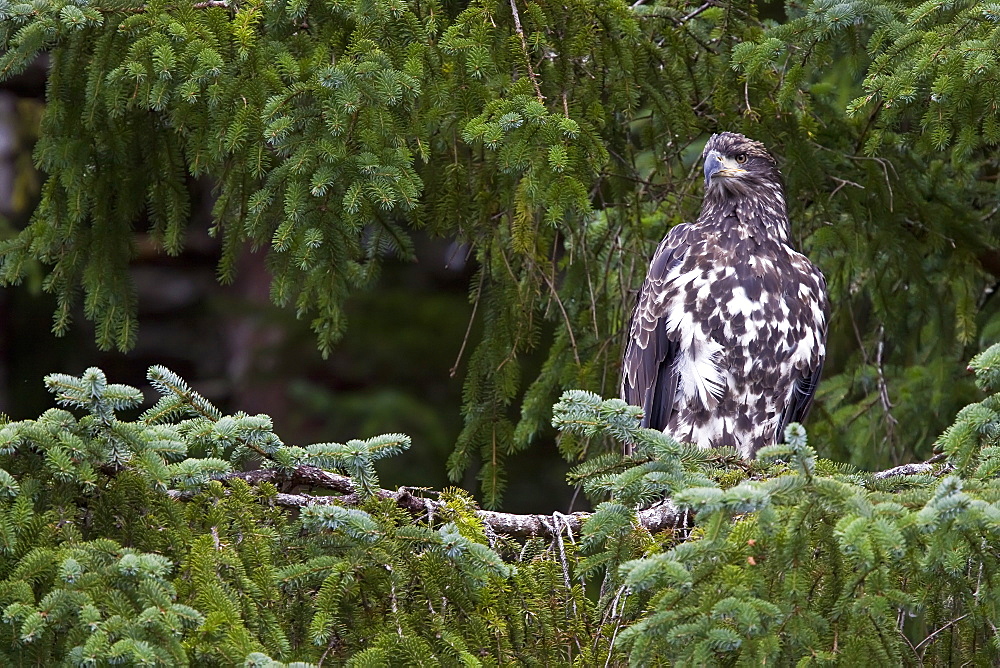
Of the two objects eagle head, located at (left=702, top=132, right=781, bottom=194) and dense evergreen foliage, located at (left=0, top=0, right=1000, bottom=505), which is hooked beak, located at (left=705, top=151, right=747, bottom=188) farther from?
dense evergreen foliage, located at (left=0, top=0, right=1000, bottom=505)

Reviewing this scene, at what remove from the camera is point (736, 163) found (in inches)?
201

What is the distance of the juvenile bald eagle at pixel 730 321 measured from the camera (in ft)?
16.6

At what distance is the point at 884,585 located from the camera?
227 cm

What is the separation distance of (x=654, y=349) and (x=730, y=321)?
1.18ft

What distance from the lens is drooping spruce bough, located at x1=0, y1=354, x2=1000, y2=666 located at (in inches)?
86.4

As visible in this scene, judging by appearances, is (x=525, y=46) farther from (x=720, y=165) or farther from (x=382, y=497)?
A: (x=382, y=497)

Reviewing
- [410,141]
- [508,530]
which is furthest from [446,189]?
[508,530]

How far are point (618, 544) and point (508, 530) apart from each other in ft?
1.74

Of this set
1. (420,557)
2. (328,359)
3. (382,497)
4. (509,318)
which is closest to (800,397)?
(509,318)

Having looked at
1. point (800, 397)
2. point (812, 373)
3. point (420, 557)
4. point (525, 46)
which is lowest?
point (420, 557)

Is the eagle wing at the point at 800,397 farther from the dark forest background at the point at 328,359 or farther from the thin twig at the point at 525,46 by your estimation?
the dark forest background at the point at 328,359

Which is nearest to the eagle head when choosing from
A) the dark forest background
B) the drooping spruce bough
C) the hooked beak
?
the hooked beak

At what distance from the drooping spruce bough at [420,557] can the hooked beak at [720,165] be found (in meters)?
2.53

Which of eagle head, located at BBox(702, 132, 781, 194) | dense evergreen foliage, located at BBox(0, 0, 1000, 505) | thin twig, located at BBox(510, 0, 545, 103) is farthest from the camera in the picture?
eagle head, located at BBox(702, 132, 781, 194)
